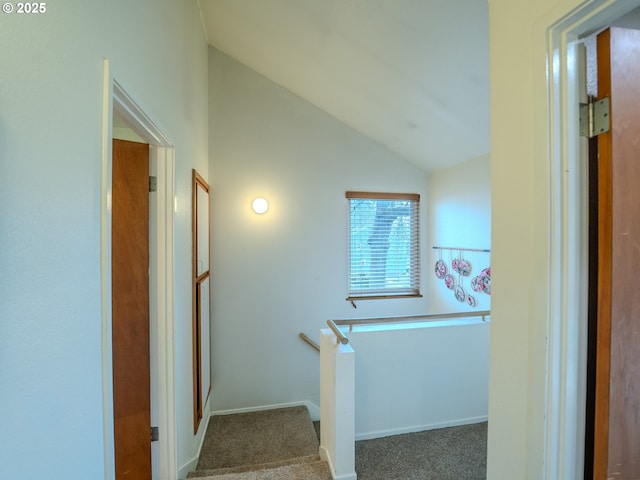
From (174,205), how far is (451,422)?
2.60 m

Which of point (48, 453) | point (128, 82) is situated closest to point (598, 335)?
point (48, 453)

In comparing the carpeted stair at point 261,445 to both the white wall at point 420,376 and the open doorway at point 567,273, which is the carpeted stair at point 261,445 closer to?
the white wall at point 420,376

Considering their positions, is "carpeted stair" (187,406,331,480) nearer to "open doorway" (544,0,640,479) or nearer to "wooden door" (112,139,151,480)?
"wooden door" (112,139,151,480)

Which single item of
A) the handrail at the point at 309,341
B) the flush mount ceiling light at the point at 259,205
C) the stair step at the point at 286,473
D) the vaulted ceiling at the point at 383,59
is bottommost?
the stair step at the point at 286,473

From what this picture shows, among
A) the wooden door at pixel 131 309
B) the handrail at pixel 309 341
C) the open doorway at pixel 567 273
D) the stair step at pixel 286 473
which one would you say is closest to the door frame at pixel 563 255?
the open doorway at pixel 567 273

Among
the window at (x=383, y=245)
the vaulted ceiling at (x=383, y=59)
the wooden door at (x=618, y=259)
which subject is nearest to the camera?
the wooden door at (x=618, y=259)

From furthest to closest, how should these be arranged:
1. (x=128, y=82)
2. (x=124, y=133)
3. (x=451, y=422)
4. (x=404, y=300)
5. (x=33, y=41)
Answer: (x=404, y=300) → (x=451, y=422) → (x=124, y=133) → (x=128, y=82) → (x=33, y=41)

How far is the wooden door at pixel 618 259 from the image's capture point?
0.67 metres

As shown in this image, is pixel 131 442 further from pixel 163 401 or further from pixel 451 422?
pixel 451 422

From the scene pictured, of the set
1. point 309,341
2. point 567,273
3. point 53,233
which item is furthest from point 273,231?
point 567,273

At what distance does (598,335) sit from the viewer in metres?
0.70

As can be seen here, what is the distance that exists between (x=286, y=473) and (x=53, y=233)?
1825mm

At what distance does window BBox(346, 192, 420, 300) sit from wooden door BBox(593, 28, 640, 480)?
2660mm

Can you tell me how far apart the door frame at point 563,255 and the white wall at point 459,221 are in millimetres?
1787
